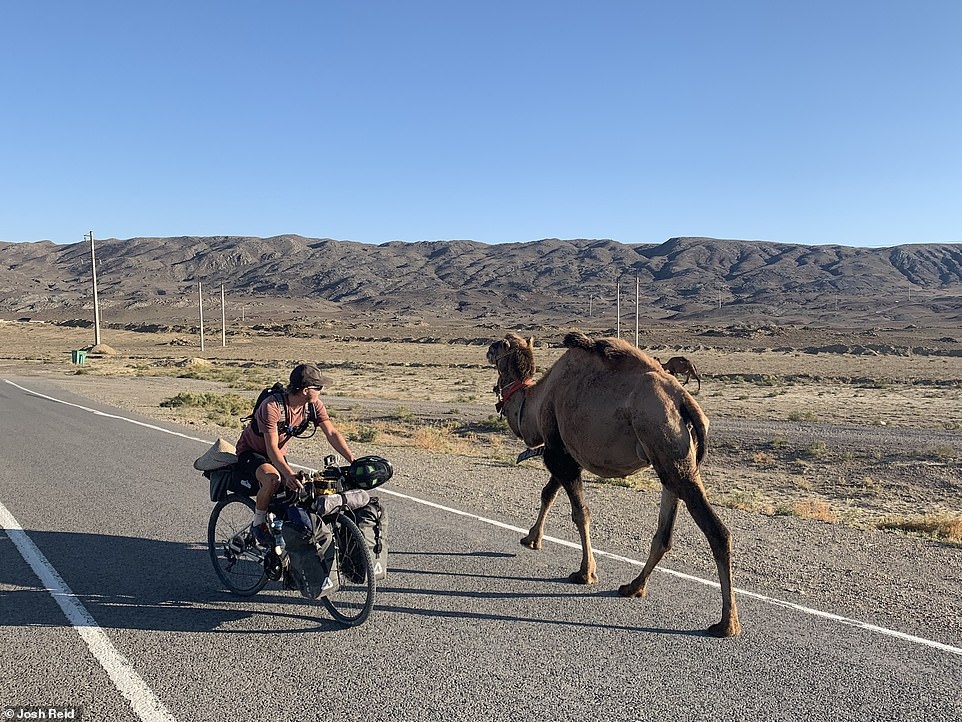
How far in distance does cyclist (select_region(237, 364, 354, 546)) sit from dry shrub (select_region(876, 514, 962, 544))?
22.9ft

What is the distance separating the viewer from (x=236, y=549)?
6.48m

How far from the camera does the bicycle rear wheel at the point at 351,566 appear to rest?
5863 mm

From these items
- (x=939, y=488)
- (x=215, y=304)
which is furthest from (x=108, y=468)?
(x=215, y=304)

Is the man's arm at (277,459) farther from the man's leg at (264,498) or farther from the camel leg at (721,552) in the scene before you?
the camel leg at (721,552)

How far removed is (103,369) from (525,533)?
4754 cm

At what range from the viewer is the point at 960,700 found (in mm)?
4812

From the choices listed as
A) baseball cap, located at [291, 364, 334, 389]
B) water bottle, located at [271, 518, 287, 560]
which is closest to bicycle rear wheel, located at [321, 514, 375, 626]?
water bottle, located at [271, 518, 287, 560]

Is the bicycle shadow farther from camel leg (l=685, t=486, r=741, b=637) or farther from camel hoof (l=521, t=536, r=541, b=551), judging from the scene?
camel leg (l=685, t=486, r=741, b=637)

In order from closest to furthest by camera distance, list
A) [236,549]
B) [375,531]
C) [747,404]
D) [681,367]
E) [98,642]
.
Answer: [98,642]
[375,531]
[236,549]
[681,367]
[747,404]

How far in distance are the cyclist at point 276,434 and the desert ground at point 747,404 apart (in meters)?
6.47

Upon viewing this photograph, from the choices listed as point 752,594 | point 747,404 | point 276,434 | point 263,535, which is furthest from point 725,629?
point 747,404

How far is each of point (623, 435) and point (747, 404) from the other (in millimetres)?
24582

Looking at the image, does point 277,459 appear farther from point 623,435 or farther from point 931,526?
point 931,526

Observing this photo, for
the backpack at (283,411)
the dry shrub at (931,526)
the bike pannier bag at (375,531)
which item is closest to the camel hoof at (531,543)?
the bike pannier bag at (375,531)
